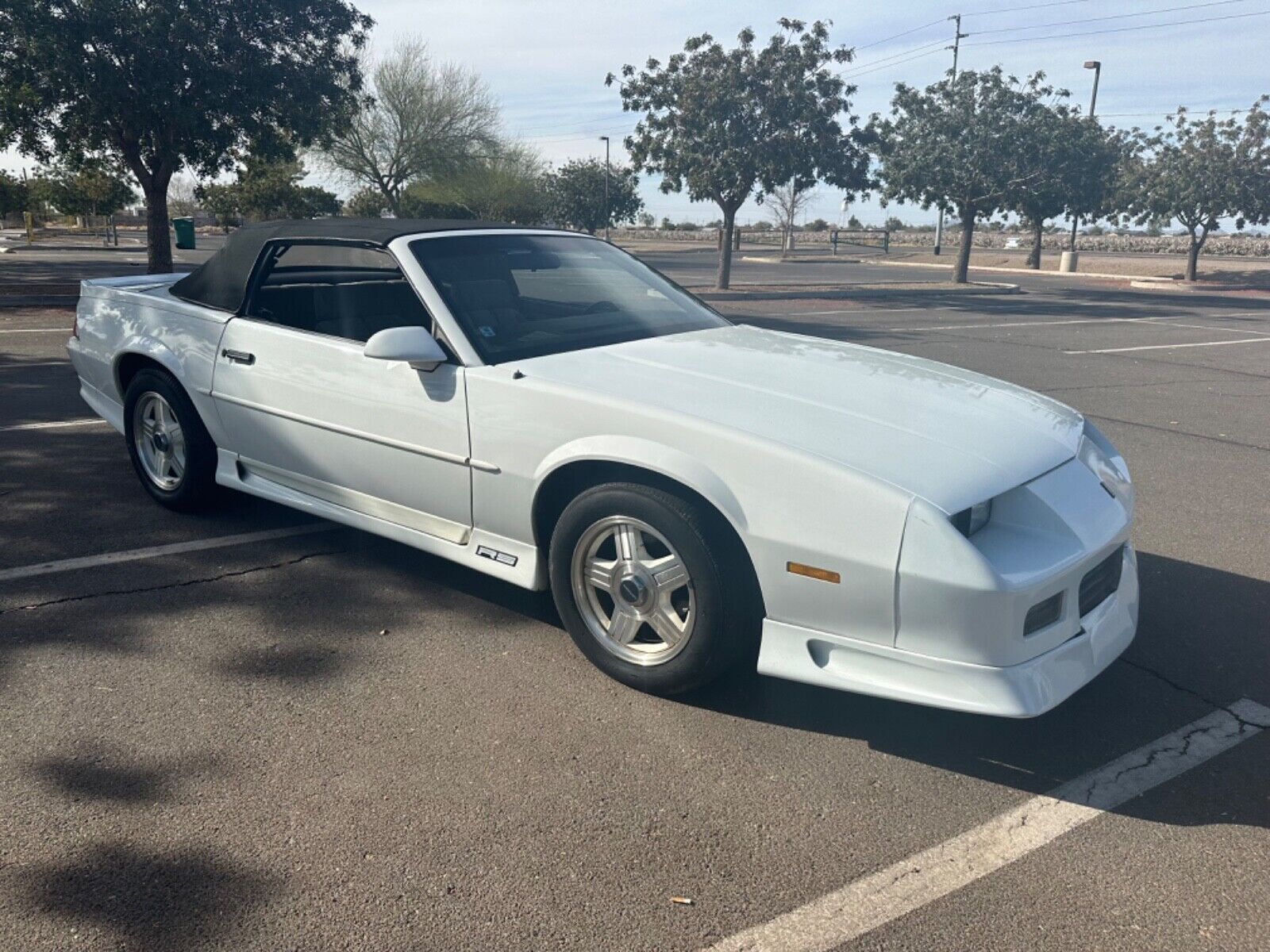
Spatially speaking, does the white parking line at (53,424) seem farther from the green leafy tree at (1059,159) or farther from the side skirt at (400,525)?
the green leafy tree at (1059,159)

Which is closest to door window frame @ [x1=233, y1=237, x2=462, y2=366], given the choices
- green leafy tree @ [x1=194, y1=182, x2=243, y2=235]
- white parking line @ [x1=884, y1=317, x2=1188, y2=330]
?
white parking line @ [x1=884, y1=317, x2=1188, y2=330]

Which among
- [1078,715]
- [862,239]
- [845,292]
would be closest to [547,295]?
[1078,715]

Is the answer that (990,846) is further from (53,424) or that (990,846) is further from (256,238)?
(53,424)

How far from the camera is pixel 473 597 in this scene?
4.35m

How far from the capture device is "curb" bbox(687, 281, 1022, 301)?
78.1 feet

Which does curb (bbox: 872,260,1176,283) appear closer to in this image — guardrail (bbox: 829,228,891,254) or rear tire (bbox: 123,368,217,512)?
guardrail (bbox: 829,228,891,254)

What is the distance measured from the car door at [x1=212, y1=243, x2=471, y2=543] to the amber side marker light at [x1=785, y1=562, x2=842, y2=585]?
52.3 inches

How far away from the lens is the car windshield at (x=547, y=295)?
4.03 m

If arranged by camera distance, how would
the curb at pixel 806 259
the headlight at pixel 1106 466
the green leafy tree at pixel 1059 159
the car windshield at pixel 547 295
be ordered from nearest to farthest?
the headlight at pixel 1106 466, the car windshield at pixel 547 295, the green leafy tree at pixel 1059 159, the curb at pixel 806 259

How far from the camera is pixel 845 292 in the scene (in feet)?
87.2

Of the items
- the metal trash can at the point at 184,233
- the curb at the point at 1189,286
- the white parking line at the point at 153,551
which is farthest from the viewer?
the metal trash can at the point at 184,233

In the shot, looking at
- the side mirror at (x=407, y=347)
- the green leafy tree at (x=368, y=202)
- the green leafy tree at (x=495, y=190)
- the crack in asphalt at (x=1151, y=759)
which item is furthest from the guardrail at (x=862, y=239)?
the crack in asphalt at (x=1151, y=759)

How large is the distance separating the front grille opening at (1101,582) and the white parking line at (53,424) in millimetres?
6537

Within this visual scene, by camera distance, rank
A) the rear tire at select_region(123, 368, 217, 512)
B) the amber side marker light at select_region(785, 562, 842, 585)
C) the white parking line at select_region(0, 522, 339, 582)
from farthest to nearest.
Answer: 1. the rear tire at select_region(123, 368, 217, 512)
2. the white parking line at select_region(0, 522, 339, 582)
3. the amber side marker light at select_region(785, 562, 842, 585)
